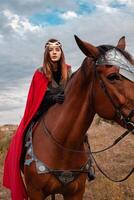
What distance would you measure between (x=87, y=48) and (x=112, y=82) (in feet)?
1.49

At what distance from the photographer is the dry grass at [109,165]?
839 cm

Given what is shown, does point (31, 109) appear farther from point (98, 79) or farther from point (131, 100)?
point (131, 100)

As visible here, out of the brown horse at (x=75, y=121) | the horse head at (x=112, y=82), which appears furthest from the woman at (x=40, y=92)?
the horse head at (x=112, y=82)

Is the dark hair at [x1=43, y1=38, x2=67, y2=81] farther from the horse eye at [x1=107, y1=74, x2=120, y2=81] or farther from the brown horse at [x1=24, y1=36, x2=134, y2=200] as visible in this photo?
the horse eye at [x1=107, y1=74, x2=120, y2=81]

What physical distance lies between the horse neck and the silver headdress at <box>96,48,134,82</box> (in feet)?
0.71

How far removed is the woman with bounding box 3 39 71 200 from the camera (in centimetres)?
586

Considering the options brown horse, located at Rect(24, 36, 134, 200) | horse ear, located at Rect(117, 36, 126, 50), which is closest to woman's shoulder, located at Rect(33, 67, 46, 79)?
brown horse, located at Rect(24, 36, 134, 200)

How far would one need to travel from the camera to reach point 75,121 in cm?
511

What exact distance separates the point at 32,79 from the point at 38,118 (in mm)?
532

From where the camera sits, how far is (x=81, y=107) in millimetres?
5016

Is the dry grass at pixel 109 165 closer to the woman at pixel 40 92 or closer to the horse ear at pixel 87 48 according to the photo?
the woman at pixel 40 92

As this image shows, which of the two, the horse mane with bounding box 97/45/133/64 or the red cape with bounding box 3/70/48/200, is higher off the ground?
the horse mane with bounding box 97/45/133/64

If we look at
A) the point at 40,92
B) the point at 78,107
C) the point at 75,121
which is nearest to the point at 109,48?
Answer: the point at 78,107

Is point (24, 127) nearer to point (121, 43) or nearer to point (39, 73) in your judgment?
point (39, 73)
